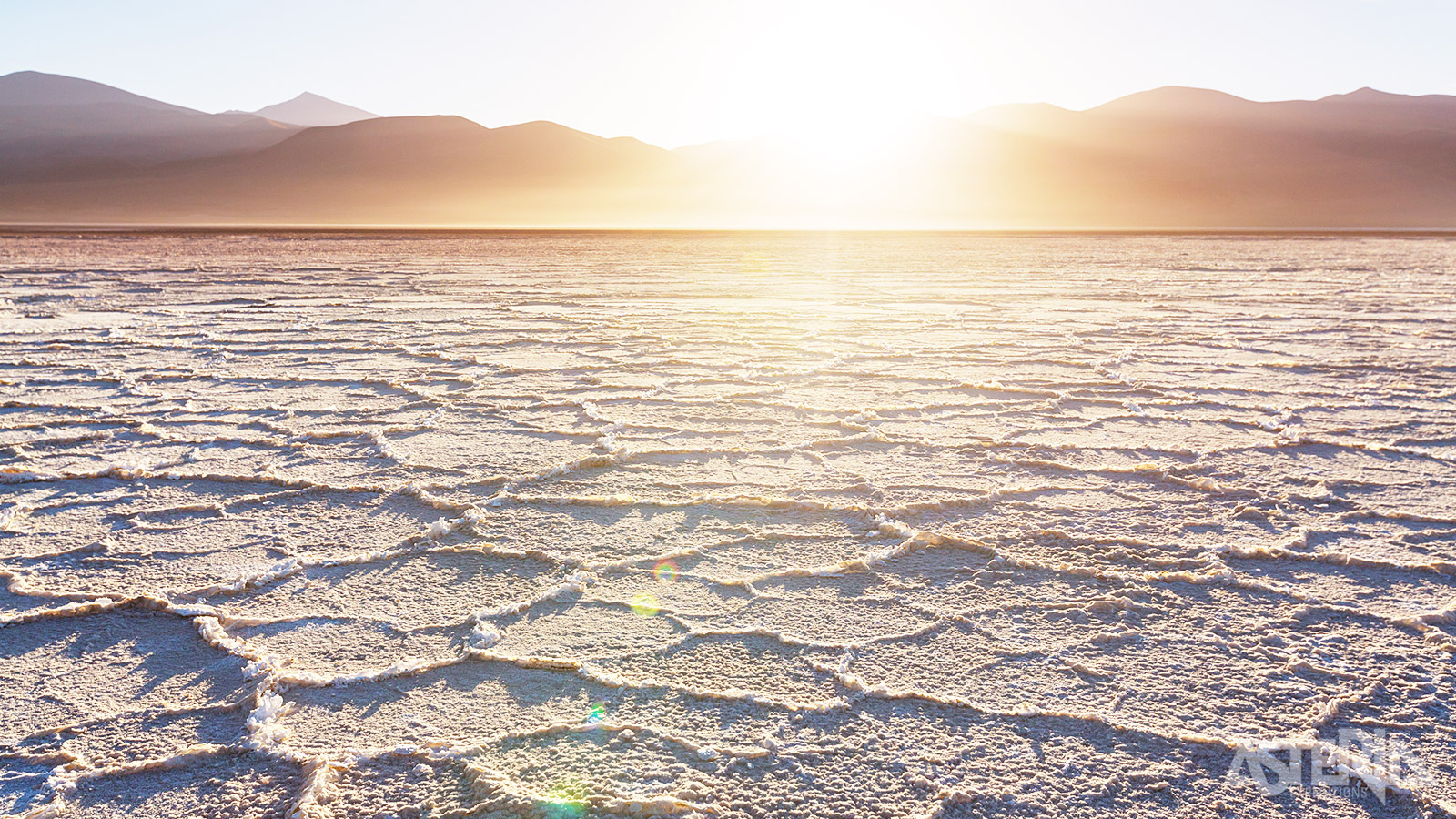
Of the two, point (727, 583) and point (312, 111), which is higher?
point (312, 111)

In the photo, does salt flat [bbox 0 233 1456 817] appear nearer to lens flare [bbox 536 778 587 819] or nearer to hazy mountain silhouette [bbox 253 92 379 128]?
lens flare [bbox 536 778 587 819]

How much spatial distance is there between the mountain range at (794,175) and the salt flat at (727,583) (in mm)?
24834

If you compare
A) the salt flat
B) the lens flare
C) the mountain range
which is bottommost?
the lens flare

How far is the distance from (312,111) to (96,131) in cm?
6230

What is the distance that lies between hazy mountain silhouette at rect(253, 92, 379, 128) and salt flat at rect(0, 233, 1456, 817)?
114030 millimetres

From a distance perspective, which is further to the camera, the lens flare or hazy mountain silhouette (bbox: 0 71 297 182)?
hazy mountain silhouette (bbox: 0 71 297 182)

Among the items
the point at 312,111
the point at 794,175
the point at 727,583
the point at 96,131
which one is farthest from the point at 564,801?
the point at 312,111

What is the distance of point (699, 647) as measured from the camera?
4.98 ft

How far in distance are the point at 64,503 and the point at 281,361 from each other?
206 centimetres

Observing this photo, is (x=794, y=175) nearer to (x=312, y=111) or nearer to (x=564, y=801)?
(x=564, y=801)

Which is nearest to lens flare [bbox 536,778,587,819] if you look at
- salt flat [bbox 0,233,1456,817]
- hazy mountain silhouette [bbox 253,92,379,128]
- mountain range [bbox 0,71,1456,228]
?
salt flat [bbox 0,233,1456,817]

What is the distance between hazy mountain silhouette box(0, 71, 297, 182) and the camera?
38625 millimetres

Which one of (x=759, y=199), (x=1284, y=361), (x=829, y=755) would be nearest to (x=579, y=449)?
(x=829, y=755)

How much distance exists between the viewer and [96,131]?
50.3 meters
